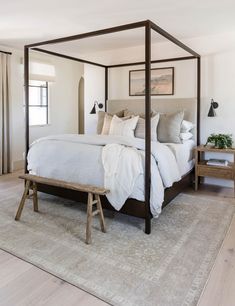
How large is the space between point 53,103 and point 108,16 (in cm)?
319

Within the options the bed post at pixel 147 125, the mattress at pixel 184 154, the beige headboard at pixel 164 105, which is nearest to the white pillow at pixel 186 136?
the mattress at pixel 184 154

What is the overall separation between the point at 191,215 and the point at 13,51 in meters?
4.36

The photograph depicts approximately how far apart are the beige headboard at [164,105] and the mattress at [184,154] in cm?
42

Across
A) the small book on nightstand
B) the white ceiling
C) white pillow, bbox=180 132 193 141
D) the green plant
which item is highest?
the white ceiling

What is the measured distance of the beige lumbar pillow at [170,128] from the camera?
3.99 meters

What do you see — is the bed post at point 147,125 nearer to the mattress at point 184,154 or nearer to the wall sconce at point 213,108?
the mattress at point 184,154

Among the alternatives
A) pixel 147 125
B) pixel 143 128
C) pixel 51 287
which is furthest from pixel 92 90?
pixel 51 287

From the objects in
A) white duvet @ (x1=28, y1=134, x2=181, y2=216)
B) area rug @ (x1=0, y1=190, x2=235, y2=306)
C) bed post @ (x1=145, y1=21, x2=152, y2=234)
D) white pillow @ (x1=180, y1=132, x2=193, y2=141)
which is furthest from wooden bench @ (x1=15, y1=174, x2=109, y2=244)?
white pillow @ (x1=180, y1=132, x2=193, y2=141)

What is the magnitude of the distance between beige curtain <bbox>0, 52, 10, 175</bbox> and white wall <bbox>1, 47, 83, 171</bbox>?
5.8 inches

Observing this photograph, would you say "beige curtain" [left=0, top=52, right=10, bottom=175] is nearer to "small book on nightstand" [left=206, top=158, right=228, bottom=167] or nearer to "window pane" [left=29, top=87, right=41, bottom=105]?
"window pane" [left=29, top=87, right=41, bottom=105]

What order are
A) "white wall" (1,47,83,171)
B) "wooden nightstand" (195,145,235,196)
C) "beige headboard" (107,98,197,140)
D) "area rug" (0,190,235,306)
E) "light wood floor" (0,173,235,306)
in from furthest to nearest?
1. "white wall" (1,47,83,171)
2. "beige headboard" (107,98,197,140)
3. "wooden nightstand" (195,145,235,196)
4. "area rug" (0,190,235,306)
5. "light wood floor" (0,173,235,306)

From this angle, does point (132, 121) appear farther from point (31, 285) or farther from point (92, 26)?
point (31, 285)

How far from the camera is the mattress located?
353 centimetres

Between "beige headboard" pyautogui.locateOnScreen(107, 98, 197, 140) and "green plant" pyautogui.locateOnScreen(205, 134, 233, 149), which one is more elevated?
"beige headboard" pyautogui.locateOnScreen(107, 98, 197, 140)
